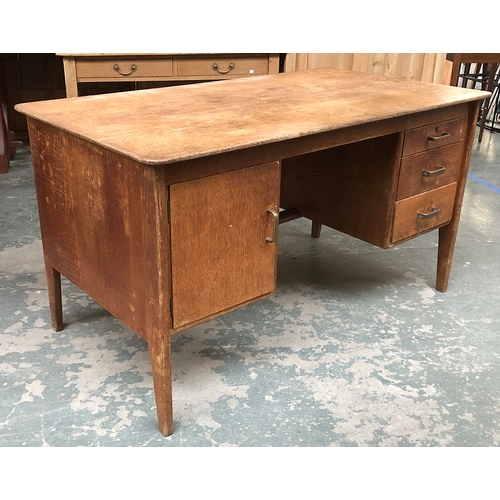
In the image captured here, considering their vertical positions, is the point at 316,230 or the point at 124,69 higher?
the point at 124,69

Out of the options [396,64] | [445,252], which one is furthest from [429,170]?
[396,64]

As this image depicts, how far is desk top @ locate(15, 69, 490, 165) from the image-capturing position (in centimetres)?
180

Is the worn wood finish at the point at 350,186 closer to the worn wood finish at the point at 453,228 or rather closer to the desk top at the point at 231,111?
the desk top at the point at 231,111

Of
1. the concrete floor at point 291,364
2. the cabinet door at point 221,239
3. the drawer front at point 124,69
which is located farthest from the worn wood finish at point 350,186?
the drawer front at point 124,69

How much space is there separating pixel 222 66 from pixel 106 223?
7.24 feet

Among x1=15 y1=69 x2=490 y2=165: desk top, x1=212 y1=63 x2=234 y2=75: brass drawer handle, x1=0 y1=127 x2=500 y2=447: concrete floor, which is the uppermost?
x1=15 y1=69 x2=490 y2=165: desk top

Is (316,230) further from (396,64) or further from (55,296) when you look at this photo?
(396,64)

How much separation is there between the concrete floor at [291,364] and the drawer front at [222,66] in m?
A: 1.30

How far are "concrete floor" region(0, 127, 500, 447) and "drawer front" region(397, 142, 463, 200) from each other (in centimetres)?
52

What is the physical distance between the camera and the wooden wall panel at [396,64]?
15.0 ft

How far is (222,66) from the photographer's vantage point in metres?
3.88

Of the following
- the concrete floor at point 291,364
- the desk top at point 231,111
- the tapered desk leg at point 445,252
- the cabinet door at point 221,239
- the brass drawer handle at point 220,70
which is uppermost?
the desk top at point 231,111

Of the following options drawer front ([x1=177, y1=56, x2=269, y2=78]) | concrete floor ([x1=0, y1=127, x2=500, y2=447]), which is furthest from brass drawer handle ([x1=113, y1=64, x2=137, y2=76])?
concrete floor ([x1=0, y1=127, x2=500, y2=447])

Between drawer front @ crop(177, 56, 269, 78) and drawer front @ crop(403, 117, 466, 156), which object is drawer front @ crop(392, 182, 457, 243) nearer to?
drawer front @ crop(403, 117, 466, 156)
